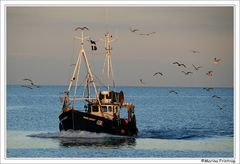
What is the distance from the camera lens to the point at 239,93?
27078 mm

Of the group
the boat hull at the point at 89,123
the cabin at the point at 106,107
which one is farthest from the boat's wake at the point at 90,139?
the cabin at the point at 106,107

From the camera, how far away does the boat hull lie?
3497cm

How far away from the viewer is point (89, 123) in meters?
35.2

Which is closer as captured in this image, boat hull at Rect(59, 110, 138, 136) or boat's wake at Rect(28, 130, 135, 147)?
boat's wake at Rect(28, 130, 135, 147)

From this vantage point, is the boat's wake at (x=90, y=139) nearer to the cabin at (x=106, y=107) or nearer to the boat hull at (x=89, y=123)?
the boat hull at (x=89, y=123)

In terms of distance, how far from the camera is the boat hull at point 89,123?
3497 cm

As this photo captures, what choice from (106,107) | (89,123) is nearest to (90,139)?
(89,123)

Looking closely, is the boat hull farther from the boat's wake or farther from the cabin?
the cabin

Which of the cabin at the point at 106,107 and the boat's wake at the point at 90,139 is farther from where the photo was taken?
the cabin at the point at 106,107

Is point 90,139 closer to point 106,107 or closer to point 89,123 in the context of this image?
point 89,123

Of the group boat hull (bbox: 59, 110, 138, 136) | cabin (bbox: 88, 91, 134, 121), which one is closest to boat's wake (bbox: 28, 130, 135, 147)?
boat hull (bbox: 59, 110, 138, 136)

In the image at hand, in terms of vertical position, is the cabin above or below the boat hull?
above

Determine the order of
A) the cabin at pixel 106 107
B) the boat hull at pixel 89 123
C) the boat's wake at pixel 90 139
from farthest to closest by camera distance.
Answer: the cabin at pixel 106 107 → the boat hull at pixel 89 123 → the boat's wake at pixel 90 139
